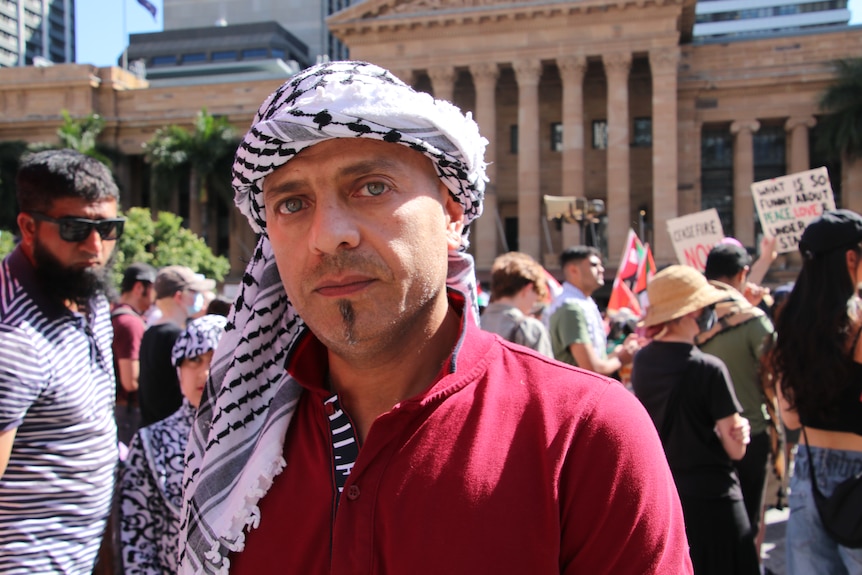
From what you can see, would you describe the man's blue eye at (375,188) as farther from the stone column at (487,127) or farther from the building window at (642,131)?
the building window at (642,131)

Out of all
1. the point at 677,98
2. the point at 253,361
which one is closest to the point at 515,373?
the point at 253,361

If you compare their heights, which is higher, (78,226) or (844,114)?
(844,114)

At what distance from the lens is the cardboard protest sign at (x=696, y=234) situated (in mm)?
10953

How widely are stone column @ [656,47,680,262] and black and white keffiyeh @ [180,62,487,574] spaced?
33.0 metres

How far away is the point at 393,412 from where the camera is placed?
151 centimetres

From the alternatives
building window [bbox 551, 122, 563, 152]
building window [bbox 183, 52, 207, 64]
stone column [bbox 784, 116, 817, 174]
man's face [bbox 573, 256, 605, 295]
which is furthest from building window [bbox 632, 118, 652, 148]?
building window [bbox 183, 52, 207, 64]

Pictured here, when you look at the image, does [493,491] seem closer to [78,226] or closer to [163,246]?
[78,226]

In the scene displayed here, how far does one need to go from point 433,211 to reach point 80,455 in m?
1.91

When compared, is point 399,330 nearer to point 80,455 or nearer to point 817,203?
point 80,455

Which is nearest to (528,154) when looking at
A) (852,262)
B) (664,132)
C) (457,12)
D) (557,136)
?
(557,136)

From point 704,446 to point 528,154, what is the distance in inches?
1275

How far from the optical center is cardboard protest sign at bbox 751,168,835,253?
9266mm

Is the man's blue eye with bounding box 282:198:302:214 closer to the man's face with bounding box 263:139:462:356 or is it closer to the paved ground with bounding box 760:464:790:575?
the man's face with bounding box 263:139:462:356

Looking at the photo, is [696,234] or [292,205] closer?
[292,205]
